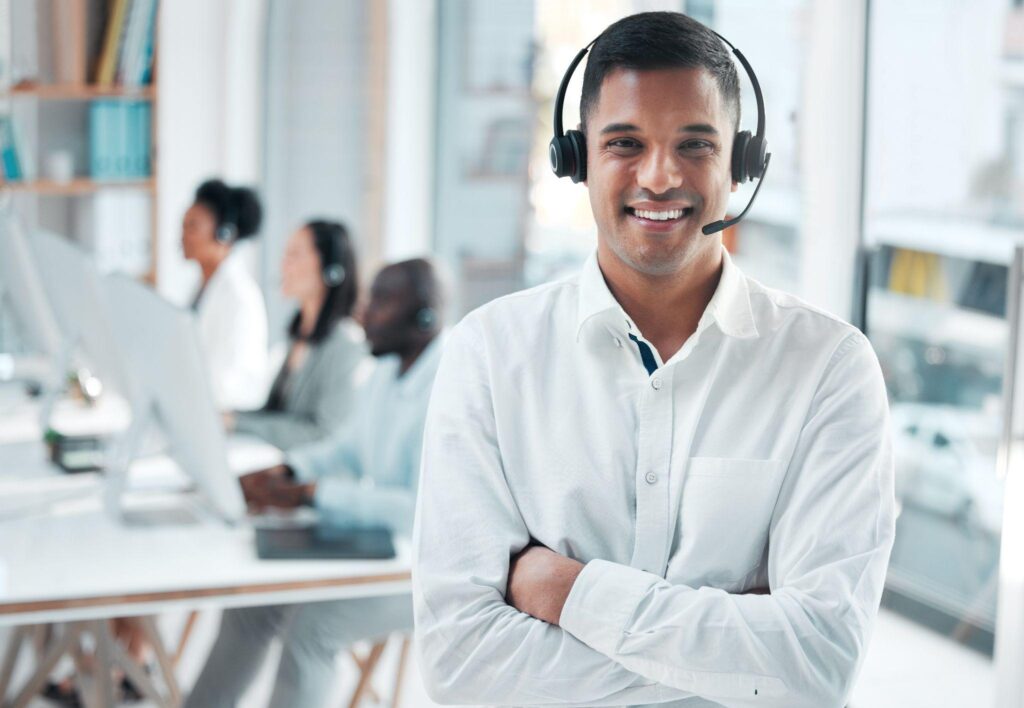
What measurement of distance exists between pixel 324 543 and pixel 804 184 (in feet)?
4.50

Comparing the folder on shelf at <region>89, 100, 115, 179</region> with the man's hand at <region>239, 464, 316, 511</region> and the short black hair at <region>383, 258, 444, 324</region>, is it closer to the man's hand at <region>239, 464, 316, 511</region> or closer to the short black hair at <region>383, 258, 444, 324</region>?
the short black hair at <region>383, 258, 444, 324</region>

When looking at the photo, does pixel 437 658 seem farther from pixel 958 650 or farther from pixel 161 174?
pixel 161 174

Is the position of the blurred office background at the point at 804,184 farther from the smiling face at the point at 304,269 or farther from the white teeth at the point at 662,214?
the white teeth at the point at 662,214

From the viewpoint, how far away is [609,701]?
143 centimetres

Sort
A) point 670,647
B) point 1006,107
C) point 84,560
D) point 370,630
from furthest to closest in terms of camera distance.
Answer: point 1006,107
point 370,630
point 84,560
point 670,647

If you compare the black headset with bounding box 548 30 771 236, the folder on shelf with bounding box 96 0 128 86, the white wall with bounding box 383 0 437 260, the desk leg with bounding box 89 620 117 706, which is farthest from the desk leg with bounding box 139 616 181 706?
the folder on shelf with bounding box 96 0 128 86

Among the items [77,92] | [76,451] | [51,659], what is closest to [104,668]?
[51,659]

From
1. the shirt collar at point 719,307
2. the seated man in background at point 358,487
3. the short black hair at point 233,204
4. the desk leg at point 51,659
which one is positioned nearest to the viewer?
the shirt collar at point 719,307

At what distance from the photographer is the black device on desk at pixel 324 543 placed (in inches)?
90.0

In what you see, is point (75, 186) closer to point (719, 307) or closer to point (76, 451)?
point (76, 451)

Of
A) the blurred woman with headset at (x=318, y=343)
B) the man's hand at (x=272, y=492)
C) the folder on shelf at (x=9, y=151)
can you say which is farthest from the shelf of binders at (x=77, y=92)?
the man's hand at (x=272, y=492)

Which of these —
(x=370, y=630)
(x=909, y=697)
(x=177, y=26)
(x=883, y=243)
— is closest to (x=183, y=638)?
(x=370, y=630)

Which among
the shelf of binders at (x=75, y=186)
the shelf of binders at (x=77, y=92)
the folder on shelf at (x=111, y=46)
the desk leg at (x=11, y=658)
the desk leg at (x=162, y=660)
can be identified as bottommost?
the desk leg at (x=11, y=658)

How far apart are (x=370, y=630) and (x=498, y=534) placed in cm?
114
